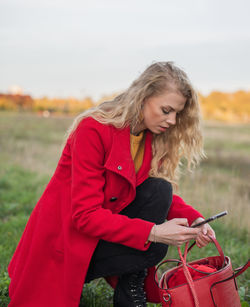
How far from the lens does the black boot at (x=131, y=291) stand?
7.97 ft

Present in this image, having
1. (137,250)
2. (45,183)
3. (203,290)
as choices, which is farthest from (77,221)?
(45,183)

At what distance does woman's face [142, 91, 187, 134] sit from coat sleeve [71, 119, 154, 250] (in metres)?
0.34

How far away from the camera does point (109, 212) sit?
2.16 metres

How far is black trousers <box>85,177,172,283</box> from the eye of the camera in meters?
2.32

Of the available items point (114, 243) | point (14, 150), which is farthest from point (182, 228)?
point (14, 150)

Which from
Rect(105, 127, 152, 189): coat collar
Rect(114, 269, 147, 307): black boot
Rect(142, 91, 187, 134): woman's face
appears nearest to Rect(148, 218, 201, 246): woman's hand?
Rect(105, 127, 152, 189): coat collar

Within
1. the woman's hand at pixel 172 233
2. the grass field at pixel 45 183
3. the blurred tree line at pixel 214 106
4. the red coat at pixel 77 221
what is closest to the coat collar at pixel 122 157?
the red coat at pixel 77 221

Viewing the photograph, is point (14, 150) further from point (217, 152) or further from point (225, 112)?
point (225, 112)

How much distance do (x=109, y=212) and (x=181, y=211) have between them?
2.01 feet

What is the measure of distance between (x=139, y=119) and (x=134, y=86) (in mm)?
210

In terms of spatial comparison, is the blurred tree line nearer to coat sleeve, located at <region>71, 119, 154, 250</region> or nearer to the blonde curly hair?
the blonde curly hair

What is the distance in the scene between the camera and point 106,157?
2.31m

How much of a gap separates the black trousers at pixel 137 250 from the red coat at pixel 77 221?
102 millimetres

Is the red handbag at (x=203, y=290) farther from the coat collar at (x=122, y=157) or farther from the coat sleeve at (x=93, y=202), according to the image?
the coat collar at (x=122, y=157)
